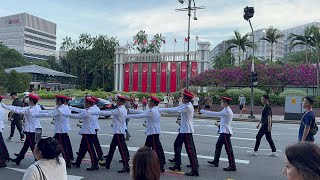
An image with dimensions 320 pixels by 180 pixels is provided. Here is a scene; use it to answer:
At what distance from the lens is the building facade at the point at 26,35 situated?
447 ft

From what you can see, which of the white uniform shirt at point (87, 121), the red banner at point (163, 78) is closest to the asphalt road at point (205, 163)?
the white uniform shirt at point (87, 121)

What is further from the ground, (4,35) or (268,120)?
(4,35)

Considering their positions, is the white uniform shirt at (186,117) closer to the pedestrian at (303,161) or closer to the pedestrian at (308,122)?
the pedestrian at (308,122)

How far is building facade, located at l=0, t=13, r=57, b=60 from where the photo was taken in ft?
447

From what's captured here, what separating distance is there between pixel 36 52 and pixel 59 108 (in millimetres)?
142753

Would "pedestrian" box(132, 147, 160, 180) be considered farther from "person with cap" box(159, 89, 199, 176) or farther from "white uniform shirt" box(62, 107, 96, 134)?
"white uniform shirt" box(62, 107, 96, 134)

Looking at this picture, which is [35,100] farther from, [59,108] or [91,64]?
[91,64]

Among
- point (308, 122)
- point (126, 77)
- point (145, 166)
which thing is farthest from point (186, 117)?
point (126, 77)

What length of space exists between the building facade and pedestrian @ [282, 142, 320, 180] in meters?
140

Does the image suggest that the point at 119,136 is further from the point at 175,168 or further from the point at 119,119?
the point at 175,168

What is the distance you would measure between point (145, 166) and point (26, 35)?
143320 millimetres

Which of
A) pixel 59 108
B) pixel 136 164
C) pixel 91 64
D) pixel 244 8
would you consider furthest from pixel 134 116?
pixel 91 64

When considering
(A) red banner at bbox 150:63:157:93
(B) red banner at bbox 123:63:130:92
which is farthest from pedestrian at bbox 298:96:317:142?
(B) red banner at bbox 123:63:130:92

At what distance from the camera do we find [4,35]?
14262 centimetres
